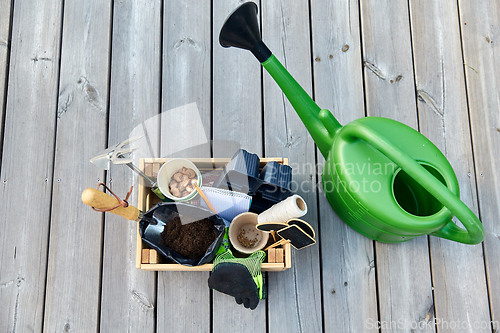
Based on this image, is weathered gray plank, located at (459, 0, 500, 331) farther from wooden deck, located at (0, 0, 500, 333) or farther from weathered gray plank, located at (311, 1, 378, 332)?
weathered gray plank, located at (311, 1, 378, 332)

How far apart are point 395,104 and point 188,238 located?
699 mm

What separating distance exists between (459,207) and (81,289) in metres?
0.89

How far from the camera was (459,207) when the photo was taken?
593 mm

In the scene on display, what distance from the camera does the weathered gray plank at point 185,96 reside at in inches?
36.4

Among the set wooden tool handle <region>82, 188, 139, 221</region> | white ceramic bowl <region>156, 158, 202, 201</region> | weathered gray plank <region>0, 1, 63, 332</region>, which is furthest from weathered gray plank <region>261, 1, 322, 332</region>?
weathered gray plank <region>0, 1, 63, 332</region>

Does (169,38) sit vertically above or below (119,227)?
above

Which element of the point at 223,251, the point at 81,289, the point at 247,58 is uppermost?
the point at 247,58

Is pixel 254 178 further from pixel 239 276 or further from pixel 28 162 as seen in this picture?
pixel 28 162

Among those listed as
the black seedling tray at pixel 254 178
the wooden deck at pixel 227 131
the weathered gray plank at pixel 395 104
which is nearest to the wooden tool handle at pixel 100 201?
the black seedling tray at pixel 254 178

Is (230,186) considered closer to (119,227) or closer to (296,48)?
(119,227)

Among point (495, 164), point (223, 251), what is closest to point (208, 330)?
point (223, 251)

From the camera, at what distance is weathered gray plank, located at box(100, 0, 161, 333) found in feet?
3.03

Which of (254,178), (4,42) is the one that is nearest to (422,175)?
(254,178)

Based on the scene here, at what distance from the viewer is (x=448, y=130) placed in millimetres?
1027
